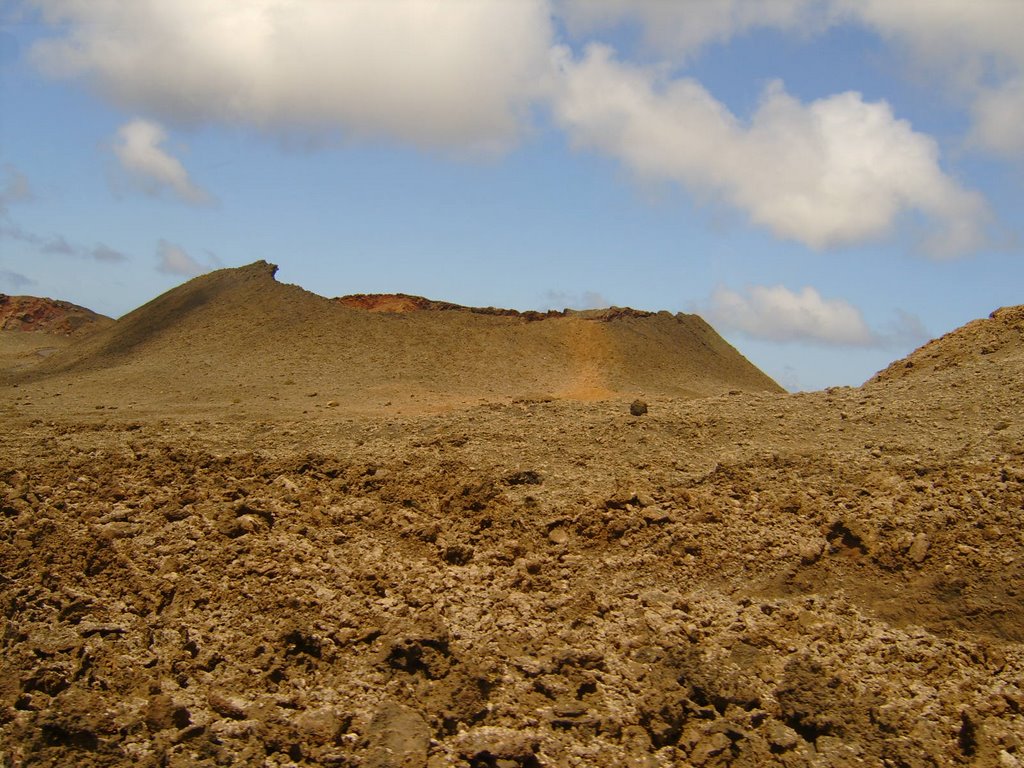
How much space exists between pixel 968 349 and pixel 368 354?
1418cm

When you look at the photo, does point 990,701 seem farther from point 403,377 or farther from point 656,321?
point 656,321

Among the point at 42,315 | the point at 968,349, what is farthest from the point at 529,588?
the point at 42,315

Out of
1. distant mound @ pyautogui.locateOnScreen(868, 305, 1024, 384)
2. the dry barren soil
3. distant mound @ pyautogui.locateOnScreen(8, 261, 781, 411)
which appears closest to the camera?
the dry barren soil

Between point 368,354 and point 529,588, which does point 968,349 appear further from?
point 368,354

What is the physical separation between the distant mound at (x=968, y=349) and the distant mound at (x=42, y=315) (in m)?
33.7

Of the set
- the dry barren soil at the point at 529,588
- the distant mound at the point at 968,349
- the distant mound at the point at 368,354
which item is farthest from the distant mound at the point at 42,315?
the distant mound at the point at 968,349

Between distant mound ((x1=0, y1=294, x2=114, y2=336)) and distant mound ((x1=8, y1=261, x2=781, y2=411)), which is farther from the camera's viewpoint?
distant mound ((x1=0, y1=294, x2=114, y2=336))

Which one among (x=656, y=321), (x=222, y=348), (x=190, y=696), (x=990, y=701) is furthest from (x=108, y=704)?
(x=656, y=321)

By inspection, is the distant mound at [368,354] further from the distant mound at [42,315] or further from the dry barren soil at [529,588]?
the distant mound at [42,315]

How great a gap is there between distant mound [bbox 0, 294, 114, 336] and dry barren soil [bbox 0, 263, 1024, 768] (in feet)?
102

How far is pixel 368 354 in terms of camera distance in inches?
864

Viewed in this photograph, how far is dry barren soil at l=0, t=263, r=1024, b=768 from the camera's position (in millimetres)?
4922

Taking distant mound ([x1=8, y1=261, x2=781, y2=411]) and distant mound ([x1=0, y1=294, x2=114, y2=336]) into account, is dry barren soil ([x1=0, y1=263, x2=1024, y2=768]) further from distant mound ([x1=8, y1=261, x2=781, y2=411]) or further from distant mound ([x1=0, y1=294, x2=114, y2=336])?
distant mound ([x1=0, y1=294, x2=114, y2=336])

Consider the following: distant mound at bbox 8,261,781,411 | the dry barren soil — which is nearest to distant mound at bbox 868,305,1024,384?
the dry barren soil
